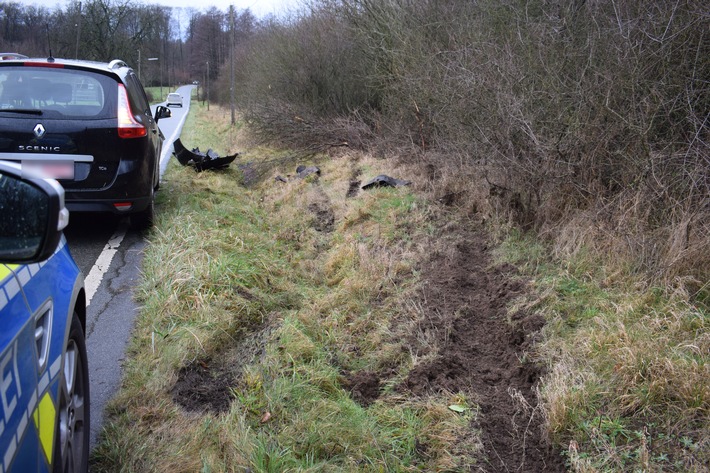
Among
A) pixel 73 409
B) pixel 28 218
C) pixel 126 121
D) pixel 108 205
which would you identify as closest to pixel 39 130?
pixel 126 121

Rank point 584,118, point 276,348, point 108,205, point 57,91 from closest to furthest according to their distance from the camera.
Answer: point 276,348 < point 584,118 < point 57,91 < point 108,205

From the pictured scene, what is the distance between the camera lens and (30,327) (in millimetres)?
1856

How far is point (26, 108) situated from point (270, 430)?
4324 mm

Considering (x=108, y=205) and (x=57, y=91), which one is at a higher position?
(x=57, y=91)

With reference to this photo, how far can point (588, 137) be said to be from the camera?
17.7 feet

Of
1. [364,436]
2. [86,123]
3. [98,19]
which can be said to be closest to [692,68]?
[364,436]

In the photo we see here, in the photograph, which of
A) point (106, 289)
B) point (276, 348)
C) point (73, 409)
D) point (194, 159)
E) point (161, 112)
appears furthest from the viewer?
point (194, 159)

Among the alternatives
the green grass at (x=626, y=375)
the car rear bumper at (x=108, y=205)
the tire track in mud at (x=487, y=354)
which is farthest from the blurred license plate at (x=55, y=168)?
the green grass at (x=626, y=375)

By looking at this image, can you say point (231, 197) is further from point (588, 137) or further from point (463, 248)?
point (588, 137)

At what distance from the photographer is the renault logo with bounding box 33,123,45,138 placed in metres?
5.60

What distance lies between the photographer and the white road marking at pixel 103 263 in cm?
517

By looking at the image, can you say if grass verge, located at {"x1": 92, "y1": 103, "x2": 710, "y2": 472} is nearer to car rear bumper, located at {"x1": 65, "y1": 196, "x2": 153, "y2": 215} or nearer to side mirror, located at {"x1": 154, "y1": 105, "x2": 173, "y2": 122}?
car rear bumper, located at {"x1": 65, "y1": 196, "x2": 153, "y2": 215}

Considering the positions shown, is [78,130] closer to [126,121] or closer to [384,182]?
[126,121]

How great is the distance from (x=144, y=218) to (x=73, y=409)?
4565 mm
